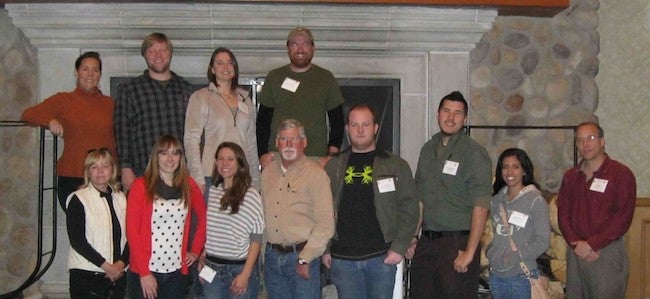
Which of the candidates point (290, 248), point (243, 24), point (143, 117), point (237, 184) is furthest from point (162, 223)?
point (243, 24)

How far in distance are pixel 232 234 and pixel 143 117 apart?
0.82 m

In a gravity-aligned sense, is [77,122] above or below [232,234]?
above

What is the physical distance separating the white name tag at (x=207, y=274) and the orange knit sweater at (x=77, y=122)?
0.92m

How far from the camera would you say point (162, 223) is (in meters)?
3.19

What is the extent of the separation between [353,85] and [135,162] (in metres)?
1.64

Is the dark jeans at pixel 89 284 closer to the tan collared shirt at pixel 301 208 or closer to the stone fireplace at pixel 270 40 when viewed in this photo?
the tan collared shirt at pixel 301 208

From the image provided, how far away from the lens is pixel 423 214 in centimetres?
343

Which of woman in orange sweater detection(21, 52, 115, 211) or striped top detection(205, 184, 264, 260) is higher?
woman in orange sweater detection(21, 52, 115, 211)

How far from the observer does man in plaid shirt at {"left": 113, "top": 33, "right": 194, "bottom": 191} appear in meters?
3.66

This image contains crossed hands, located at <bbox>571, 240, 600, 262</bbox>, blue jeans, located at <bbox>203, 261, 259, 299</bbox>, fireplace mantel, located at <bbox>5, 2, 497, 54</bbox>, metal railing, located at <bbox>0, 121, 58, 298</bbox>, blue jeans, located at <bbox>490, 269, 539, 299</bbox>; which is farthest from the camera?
fireplace mantel, located at <bbox>5, 2, 497, 54</bbox>

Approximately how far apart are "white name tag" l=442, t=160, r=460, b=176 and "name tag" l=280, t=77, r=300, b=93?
36.2 inches

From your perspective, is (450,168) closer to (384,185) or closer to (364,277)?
(384,185)

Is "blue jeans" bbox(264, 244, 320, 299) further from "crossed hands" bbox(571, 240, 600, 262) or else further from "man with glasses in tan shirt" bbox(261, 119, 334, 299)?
"crossed hands" bbox(571, 240, 600, 262)

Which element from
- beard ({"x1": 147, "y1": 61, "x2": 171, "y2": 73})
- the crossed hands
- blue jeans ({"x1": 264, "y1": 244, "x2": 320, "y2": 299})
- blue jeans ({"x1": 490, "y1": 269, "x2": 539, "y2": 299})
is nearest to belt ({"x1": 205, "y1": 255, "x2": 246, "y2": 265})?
blue jeans ({"x1": 264, "y1": 244, "x2": 320, "y2": 299})
